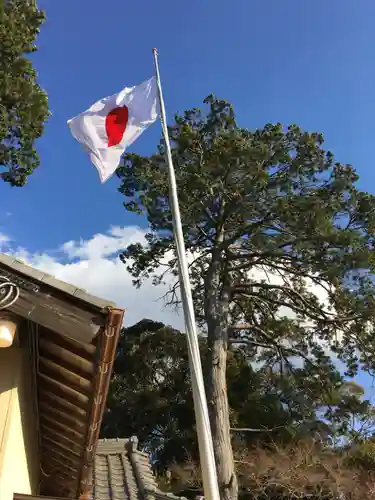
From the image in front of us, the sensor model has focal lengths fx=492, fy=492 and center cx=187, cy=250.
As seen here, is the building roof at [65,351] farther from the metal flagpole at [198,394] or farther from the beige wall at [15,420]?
the metal flagpole at [198,394]

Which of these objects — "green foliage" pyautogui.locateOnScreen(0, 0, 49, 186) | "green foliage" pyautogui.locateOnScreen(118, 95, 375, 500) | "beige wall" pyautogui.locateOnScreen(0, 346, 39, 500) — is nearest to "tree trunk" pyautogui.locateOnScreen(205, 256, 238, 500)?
"green foliage" pyautogui.locateOnScreen(118, 95, 375, 500)

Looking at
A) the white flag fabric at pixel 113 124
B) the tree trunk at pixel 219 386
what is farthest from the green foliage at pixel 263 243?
the white flag fabric at pixel 113 124

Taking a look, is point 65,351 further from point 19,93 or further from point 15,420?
point 19,93

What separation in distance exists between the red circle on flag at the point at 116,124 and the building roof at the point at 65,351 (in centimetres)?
272

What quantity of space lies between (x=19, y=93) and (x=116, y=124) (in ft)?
20.4

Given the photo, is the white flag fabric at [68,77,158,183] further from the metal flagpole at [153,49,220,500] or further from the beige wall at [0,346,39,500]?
the beige wall at [0,346,39,500]

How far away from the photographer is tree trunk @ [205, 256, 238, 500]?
10320 mm

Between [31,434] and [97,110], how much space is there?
3.26 m

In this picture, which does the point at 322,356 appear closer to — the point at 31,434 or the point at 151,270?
the point at 151,270

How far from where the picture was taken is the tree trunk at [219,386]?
1032cm

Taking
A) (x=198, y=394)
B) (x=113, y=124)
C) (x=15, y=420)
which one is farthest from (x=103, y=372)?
(x=113, y=124)

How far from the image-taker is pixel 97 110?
5.26 m

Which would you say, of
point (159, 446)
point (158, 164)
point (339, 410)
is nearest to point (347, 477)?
point (339, 410)

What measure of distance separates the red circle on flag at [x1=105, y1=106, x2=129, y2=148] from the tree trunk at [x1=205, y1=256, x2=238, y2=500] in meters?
7.75
